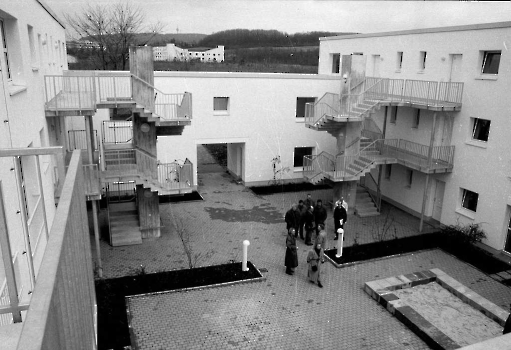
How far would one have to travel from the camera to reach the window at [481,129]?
16797 mm

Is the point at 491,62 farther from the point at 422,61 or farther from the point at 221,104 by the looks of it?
→ the point at 221,104

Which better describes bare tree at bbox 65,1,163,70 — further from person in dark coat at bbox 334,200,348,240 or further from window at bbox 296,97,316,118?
person in dark coat at bbox 334,200,348,240

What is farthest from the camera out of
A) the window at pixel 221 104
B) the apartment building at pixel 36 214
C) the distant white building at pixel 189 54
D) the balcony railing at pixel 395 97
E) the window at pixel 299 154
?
the distant white building at pixel 189 54

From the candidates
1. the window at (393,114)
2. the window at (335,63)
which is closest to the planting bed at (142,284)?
the window at (393,114)

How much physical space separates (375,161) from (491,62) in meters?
5.94

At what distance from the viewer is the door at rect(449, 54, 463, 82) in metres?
17.8

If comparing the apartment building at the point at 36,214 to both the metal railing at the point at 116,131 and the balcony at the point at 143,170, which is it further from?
the metal railing at the point at 116,131

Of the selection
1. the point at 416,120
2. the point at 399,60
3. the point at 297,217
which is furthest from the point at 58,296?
the point at 399,60

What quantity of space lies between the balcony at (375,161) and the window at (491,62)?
3.35 meters

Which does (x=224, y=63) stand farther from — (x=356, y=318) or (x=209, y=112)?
(x=356, y=318)

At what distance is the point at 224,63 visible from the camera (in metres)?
38.2

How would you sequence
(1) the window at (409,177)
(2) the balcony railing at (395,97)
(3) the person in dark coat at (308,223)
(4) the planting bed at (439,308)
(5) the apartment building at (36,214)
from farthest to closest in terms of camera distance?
(1) the window at (409,177) < (2) the balcony railing at (395,97) < (3) the person in dark coat at (308,223) < (4) the planting bed at (439,308) < (5) the apartment building at (36,214)

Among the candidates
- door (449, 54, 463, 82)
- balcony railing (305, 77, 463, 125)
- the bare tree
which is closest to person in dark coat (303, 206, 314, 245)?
balcony railing (305, 77, 463, 125)

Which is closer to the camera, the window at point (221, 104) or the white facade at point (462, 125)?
the white facade at point (462, 125)
